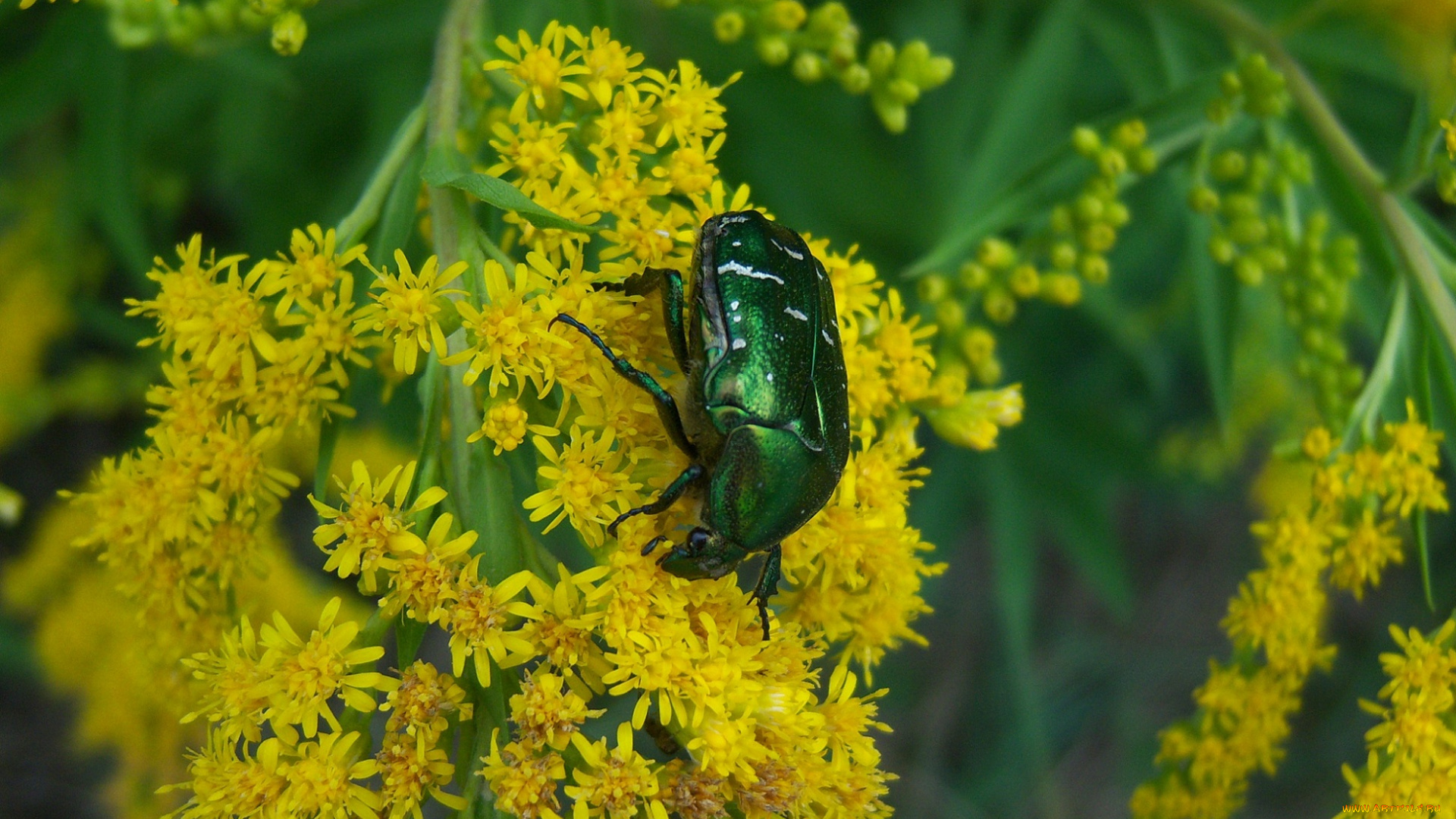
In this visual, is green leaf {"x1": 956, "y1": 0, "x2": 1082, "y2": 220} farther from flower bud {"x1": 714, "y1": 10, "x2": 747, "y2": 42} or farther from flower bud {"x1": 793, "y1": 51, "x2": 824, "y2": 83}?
flower bud {"x1": 714, "y1": 10, "x2": 747, "y2": 42}

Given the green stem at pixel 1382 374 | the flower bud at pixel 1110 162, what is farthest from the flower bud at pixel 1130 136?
the green stem at pixel 1382 374

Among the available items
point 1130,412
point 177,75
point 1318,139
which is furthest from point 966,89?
point 177,75

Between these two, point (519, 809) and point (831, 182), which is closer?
point (519, 809)

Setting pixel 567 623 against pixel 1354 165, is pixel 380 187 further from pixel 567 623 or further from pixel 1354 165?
pixel 1354 165

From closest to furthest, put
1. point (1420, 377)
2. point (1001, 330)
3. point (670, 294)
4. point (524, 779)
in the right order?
point (524, 779) < point (670, 294) < point (1420, 377) < point (1001, 330)

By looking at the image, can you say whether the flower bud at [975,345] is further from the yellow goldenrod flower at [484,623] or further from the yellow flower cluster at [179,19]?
the yellow flower cluster at [179,19]

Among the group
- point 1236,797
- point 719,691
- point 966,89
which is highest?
point 966,89

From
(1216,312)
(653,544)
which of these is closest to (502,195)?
(653,544)

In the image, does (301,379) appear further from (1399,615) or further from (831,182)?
(1399,615)

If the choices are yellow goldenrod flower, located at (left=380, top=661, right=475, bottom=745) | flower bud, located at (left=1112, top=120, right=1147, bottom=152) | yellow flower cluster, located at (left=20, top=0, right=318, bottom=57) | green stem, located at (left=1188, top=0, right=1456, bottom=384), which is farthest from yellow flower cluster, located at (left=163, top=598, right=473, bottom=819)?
green stem, located at (left=1188, top=0, right=1456, bottom=384)
